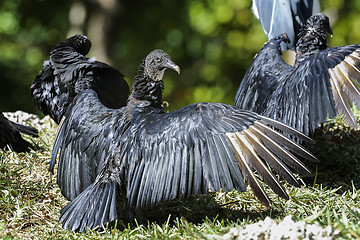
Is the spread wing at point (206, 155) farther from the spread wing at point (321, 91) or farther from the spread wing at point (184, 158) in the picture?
the spread wing at point (321, 91)

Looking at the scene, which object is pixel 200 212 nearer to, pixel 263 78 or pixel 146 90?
pixel 146 90

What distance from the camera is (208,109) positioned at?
3217 millimetres

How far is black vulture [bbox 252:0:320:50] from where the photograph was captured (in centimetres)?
531

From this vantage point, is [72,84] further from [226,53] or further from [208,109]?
[226,53]

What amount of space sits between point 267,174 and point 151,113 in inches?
36.7

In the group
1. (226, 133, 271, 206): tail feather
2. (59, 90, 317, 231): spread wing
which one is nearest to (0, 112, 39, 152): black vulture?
(59, 90, 317, 231): spread wing

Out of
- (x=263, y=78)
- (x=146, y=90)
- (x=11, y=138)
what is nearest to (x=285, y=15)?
(x=263, y=78)

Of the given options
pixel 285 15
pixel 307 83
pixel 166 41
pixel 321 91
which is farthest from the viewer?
pixel 166 41

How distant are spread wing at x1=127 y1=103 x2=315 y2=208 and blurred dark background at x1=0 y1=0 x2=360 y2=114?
8.34 metres

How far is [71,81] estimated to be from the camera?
4230 mm

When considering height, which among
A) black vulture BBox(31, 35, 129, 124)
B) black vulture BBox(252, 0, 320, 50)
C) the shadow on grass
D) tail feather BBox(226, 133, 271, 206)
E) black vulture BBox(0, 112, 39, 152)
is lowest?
the shadow on grass

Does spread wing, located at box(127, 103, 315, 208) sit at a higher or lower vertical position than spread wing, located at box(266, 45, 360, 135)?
lower

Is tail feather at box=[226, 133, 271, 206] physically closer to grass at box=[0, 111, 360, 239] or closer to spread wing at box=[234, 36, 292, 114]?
grass at box=[0, 111, 360, 239]

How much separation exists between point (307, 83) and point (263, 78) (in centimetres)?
74
